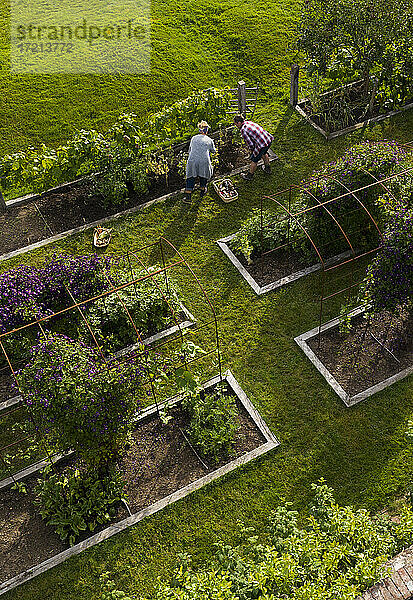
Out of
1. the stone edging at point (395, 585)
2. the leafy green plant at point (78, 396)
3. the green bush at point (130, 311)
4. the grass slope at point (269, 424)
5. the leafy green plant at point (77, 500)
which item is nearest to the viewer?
the stone edging at point (395, 585)

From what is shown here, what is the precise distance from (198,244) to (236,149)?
95.0 inches

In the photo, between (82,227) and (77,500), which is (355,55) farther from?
(77,500)

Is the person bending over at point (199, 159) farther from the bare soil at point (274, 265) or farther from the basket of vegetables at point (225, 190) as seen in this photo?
the bare soil at point (274, 265)

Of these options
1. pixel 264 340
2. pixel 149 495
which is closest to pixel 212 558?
pixel 149 495

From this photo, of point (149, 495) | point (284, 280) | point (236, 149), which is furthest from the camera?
point (236, 149)

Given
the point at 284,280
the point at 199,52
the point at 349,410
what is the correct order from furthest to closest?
the point at 199,52
the point at 284,280
the point at 349,410

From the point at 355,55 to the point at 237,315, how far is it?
5832 mm

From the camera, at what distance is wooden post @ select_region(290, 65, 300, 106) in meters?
12.0

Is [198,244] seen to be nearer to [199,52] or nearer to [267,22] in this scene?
[199,52]

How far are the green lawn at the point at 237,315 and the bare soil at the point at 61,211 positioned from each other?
0.39 m

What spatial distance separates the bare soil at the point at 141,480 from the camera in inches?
272

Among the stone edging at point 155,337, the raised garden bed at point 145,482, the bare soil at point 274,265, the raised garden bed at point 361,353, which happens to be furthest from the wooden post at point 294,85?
the raised garden bed at point 145,482

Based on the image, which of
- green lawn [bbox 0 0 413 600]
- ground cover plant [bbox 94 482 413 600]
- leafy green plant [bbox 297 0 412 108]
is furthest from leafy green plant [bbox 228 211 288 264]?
ground cover plant [bbox 94 482 413 600]

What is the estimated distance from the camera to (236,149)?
11586mm
